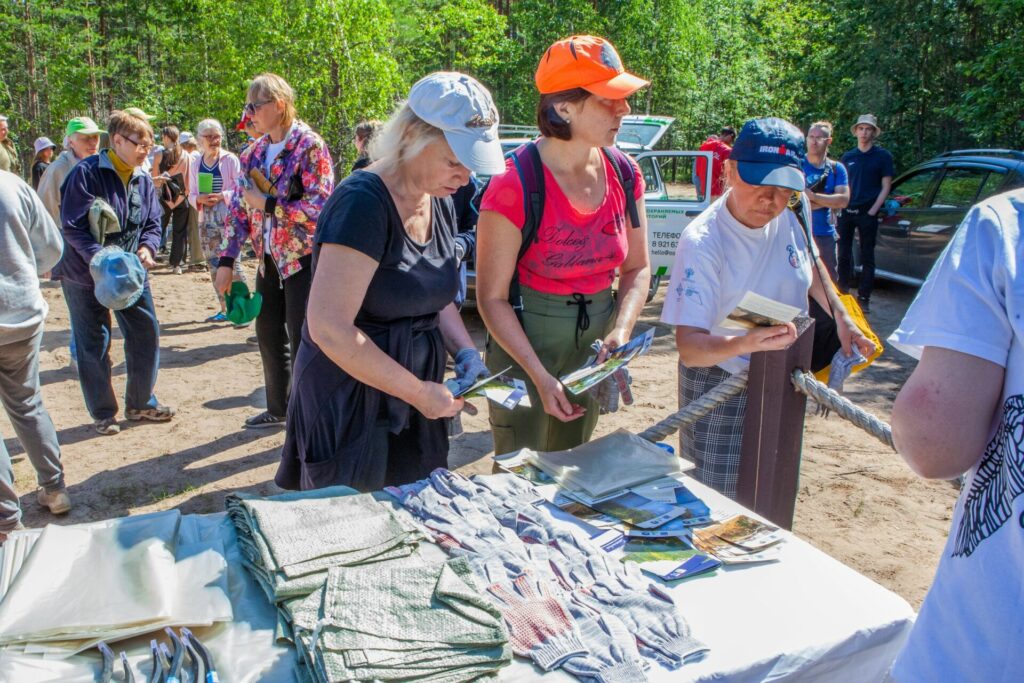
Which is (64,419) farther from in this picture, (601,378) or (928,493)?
(928,493)

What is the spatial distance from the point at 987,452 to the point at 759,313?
1205mm

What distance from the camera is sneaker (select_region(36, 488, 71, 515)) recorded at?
4.26 metres

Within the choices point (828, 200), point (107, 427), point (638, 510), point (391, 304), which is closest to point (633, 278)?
point (391, 304)

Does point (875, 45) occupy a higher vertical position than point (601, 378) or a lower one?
higher

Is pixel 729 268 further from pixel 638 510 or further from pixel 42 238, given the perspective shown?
pixel 42 238

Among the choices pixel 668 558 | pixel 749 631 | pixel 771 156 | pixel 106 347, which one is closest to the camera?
pixel 749 631

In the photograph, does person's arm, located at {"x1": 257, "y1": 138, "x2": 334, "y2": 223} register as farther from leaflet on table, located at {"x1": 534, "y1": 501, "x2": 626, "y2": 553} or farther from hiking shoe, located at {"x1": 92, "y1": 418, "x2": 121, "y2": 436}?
leaflet on table, located at {"x1": 534, "y1": 501, "x2": 626, "y2": 553}

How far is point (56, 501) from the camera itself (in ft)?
14.0

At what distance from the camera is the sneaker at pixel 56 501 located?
4.26 metres

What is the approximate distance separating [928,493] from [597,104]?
331 centimetres

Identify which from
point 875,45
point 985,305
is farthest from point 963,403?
point 875,45

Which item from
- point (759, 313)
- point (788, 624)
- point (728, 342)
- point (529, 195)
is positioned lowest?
point (788, 624)

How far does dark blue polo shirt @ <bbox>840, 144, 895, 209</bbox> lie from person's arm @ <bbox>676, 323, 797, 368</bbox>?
7981 mm

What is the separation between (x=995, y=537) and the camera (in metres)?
1.23
